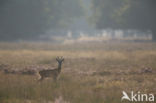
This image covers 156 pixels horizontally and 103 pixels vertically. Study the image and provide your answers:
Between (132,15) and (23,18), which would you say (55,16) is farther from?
(132,15)

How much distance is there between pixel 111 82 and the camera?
18422 millimetres

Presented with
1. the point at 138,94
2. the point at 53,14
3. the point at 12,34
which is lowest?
the point at 138,94

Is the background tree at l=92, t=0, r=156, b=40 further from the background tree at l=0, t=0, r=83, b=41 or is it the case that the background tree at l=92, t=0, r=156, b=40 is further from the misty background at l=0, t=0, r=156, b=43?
the background tree at l=0, t=0, r=83, b=41

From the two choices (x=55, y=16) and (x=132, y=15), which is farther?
(x=55, y=16)

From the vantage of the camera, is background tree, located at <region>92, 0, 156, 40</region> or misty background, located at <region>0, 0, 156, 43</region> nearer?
background tree, located at <region>92, 0, 156, 40</region>

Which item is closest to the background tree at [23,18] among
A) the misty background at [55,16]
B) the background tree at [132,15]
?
the misty background at [55,16]

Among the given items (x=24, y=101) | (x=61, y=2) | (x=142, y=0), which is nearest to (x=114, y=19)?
(x=142, y=0)

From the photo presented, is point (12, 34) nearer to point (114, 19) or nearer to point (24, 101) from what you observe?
point (114, 19)

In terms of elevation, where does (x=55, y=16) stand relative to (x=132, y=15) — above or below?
above

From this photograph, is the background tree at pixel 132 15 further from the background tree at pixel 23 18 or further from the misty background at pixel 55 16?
the background tree at pixel 23 18

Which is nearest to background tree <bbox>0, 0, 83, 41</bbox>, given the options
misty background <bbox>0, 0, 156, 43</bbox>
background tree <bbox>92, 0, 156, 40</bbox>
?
misty background <bbox>0, 0, 156, 43</bbox>

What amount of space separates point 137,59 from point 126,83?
1301 centimetres

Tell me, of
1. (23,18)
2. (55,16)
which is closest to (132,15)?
(23,18)

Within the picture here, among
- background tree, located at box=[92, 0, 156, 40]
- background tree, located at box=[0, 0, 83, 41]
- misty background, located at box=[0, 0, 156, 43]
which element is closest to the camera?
background tree, located at box=[92, 0, 156, 40]
